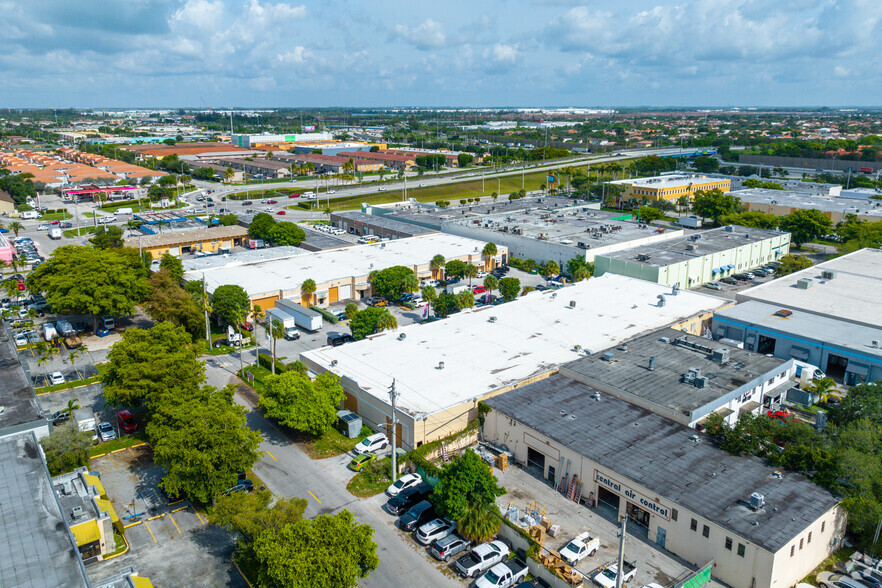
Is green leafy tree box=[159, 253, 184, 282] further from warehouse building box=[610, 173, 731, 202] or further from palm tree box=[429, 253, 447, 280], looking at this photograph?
warehouse building box=[610, 173, 731, 202]

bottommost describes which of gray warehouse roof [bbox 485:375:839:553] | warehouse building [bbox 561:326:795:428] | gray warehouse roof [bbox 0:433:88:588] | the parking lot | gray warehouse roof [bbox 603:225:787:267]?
the parking lot

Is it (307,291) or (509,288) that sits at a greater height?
(509,288)

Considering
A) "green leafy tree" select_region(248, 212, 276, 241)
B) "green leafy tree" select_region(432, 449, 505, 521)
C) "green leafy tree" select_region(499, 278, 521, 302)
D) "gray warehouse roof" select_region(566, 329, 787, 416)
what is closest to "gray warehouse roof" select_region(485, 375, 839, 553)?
"gray warehouse roof" select_region(566, 329, 787, 416)

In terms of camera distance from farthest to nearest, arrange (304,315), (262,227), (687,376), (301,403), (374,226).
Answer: (374,226), (262,227), (304,315), (687,376), (301,403)

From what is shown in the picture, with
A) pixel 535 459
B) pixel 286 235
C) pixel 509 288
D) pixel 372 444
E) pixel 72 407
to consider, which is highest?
pixel 286 235

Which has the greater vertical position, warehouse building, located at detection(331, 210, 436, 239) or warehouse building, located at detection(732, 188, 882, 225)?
warehouse building, located at detection(732, 188, 882, 225)

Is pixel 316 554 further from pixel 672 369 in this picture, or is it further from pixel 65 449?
pixel 672 369

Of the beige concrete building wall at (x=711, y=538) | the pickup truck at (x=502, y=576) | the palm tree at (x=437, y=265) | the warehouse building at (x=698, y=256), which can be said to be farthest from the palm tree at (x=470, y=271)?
the pickup truck at (x=502, y=576)

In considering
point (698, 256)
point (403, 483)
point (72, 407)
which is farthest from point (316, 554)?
point (698, 256)
